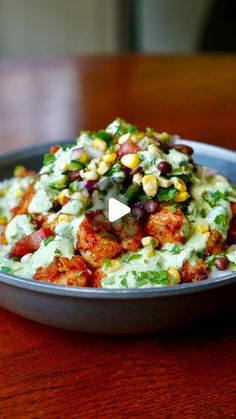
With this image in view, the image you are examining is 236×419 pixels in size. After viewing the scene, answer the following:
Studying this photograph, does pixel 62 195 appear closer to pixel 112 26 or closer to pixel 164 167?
pixel 164 167

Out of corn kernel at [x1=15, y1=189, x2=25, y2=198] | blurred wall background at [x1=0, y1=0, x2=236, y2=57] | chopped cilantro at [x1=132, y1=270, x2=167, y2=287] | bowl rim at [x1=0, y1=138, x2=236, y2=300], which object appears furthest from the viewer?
blurred wall background at [x1=0, y1=0, x2=236, y2=57]

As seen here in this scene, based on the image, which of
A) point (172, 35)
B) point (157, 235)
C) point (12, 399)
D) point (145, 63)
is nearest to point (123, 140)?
point (157, 235)

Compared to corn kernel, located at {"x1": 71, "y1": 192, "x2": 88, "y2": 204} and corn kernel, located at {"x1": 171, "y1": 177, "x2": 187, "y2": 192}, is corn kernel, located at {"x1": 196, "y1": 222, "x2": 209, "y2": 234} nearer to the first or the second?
corn kernel, located at {"x1": 171, "y1": 177, "x2": 187, "y2": 192}

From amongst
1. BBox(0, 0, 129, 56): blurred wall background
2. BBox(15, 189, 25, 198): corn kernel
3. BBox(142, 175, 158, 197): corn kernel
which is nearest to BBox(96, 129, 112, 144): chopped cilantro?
BBox(142, 175, 158, 197): corn kernel

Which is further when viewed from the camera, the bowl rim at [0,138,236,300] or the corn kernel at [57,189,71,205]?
the corn kernel at [57,189,71,205]

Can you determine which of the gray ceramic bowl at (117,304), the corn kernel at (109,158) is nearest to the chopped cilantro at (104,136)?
the corn kernel at (109,158)

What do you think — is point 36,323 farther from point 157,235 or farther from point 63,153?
point 63,153

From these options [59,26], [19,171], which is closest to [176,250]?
[19,171]
